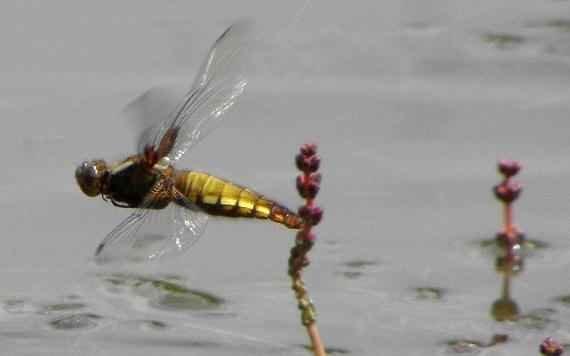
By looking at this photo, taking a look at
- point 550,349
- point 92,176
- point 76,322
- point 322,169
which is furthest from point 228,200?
point 550,349

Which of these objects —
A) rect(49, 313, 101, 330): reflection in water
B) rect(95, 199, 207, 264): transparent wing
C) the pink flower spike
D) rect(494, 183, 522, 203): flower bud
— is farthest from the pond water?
the pink flower spike

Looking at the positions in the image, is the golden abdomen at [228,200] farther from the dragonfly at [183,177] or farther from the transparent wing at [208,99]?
the transparent wing at [208,99]

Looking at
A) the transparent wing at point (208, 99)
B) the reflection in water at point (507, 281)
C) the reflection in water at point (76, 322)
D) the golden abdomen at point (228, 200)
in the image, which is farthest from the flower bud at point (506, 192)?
the reflection in water at point (76, 322)

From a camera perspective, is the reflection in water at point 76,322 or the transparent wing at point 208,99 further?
the transparent wing at point 208,99

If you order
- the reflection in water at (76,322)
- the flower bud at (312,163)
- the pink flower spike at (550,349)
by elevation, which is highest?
the flower bud at (312,163)

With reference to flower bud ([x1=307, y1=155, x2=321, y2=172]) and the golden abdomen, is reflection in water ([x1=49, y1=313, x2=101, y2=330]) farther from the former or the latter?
flower bud ([x1=307, y1=155, x2=321, y2=172])

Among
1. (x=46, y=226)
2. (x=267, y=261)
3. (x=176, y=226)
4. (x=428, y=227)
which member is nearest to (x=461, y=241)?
(x=428, y=227)

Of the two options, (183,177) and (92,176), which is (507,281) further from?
(92,176)

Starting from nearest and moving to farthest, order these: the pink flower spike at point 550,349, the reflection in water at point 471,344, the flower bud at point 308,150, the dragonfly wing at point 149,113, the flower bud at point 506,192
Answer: the pink flower spike at point 550,349
the flower bud at point 308,150
the reflection in water at point 471,344
the flower bud at point 506,192
the dragonfly wing at point 149,113
